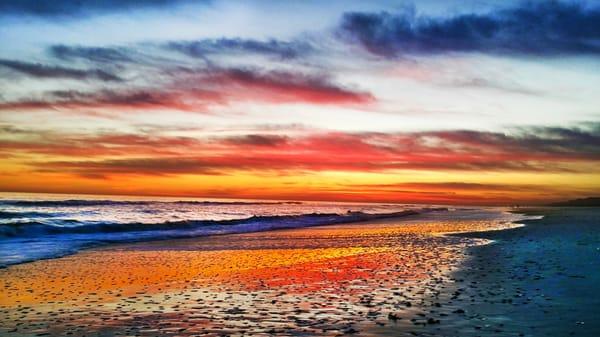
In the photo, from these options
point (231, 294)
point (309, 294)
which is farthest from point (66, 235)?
point (309, 294)

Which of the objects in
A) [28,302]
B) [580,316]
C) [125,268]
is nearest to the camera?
[580,316]

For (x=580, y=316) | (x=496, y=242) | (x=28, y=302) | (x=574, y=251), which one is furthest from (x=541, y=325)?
(x=496, y=242)

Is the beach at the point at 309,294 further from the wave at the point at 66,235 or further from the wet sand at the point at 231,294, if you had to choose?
the wave at the point at 66,235

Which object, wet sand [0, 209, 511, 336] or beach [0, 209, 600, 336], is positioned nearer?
beach [0, 209, 600, 336]

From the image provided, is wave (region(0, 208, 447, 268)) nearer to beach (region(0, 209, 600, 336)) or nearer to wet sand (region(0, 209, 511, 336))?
wet sand (region(0, 209, 511, 336))

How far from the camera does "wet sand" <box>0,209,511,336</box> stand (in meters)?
12.0

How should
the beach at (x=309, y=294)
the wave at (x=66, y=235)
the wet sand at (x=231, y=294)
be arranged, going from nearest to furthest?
the beach at (x=309, y=294)
the wet sand at (x=231, y=294)
the wave at (x=66, y=235)

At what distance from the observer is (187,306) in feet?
47.2

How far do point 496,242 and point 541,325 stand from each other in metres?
23.5

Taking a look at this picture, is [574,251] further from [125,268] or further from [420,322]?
[125,268]

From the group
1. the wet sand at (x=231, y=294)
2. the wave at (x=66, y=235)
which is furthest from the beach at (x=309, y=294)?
the wave at (x=66, y=235)

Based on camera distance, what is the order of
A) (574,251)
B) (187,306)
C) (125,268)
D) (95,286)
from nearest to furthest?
(187,306) → (95,286) → (125,268) → (574,251)

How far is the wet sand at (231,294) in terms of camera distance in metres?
12.0

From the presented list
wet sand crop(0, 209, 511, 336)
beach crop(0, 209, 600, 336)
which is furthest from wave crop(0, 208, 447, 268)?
beach crop(0, 209, 600, 336)
